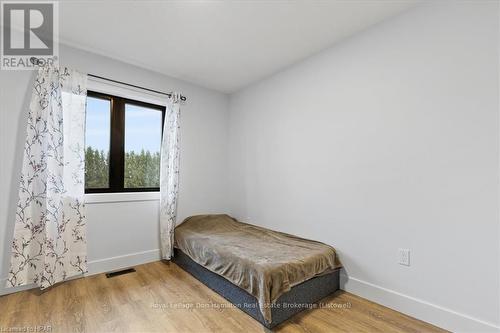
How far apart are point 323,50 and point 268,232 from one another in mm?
2135

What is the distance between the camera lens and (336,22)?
6.64 feet

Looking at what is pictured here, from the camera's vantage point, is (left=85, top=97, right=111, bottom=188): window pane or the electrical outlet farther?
(left=85, top=97, right=111, bottom=188): window pane

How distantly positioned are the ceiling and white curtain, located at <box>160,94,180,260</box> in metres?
0.60

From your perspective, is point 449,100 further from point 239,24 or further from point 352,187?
point 239,24

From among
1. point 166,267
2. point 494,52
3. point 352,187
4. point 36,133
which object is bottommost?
point 166,267

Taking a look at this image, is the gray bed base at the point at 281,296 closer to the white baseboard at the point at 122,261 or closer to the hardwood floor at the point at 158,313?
the hardwood floor at the point at 158,313

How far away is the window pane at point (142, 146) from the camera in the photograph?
2.91 metres

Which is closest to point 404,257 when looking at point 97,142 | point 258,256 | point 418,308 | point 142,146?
point 418,308

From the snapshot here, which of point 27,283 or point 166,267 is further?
point 166,267

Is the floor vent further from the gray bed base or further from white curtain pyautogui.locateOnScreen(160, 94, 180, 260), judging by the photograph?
the gray bed base

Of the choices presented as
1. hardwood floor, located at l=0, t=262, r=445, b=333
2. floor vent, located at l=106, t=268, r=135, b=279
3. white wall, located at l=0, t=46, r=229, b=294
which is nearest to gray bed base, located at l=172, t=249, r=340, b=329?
hardwood floor, located at l=0, t=262, r=445, b=333

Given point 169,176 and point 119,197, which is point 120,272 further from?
point 169,176

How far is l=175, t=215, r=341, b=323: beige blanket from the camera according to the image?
1.73m

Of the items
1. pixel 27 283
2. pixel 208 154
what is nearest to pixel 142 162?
pixel 208 154
